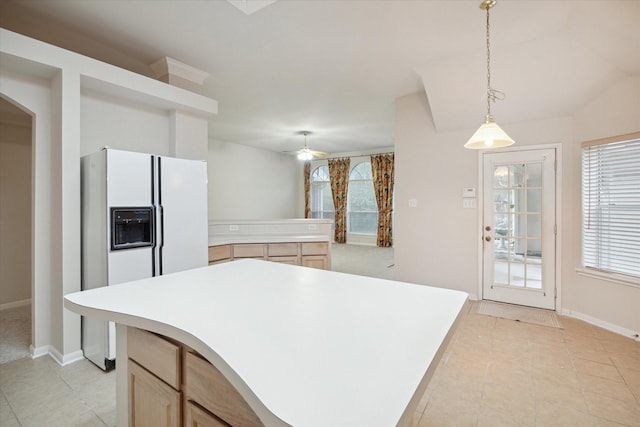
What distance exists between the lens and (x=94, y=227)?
242 cm

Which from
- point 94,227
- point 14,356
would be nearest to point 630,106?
point 94,227

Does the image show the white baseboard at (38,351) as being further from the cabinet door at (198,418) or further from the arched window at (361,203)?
the arched window at (361,203)

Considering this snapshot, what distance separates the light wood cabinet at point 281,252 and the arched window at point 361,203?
4.76 meters

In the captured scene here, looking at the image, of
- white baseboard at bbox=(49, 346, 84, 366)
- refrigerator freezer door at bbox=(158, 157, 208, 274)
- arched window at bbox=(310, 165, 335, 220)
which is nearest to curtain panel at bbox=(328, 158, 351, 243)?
arched window at bbox=(310, 165, 335, 220)

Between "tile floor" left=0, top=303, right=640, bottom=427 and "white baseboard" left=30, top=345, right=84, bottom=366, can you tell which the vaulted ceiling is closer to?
"tile floor" left=0, top=303, right=640, bottom=427

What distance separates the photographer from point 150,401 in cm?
117

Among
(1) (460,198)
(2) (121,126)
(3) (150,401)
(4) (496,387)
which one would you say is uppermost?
(2) (121,126)

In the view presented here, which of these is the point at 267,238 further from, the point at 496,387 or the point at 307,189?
the point at 307,189

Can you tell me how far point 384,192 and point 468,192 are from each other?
4.42m

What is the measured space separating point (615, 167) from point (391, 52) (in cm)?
252

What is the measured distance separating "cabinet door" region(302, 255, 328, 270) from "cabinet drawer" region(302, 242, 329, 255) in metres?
0.06

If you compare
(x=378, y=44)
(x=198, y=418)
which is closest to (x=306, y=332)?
(x=198, y=418)

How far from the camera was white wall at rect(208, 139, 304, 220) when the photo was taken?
732cm

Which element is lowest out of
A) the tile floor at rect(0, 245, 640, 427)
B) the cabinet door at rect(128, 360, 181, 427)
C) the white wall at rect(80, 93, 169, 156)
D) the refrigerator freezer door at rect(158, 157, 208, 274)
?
the tile floor at rect(0, 245, 640, 427)
